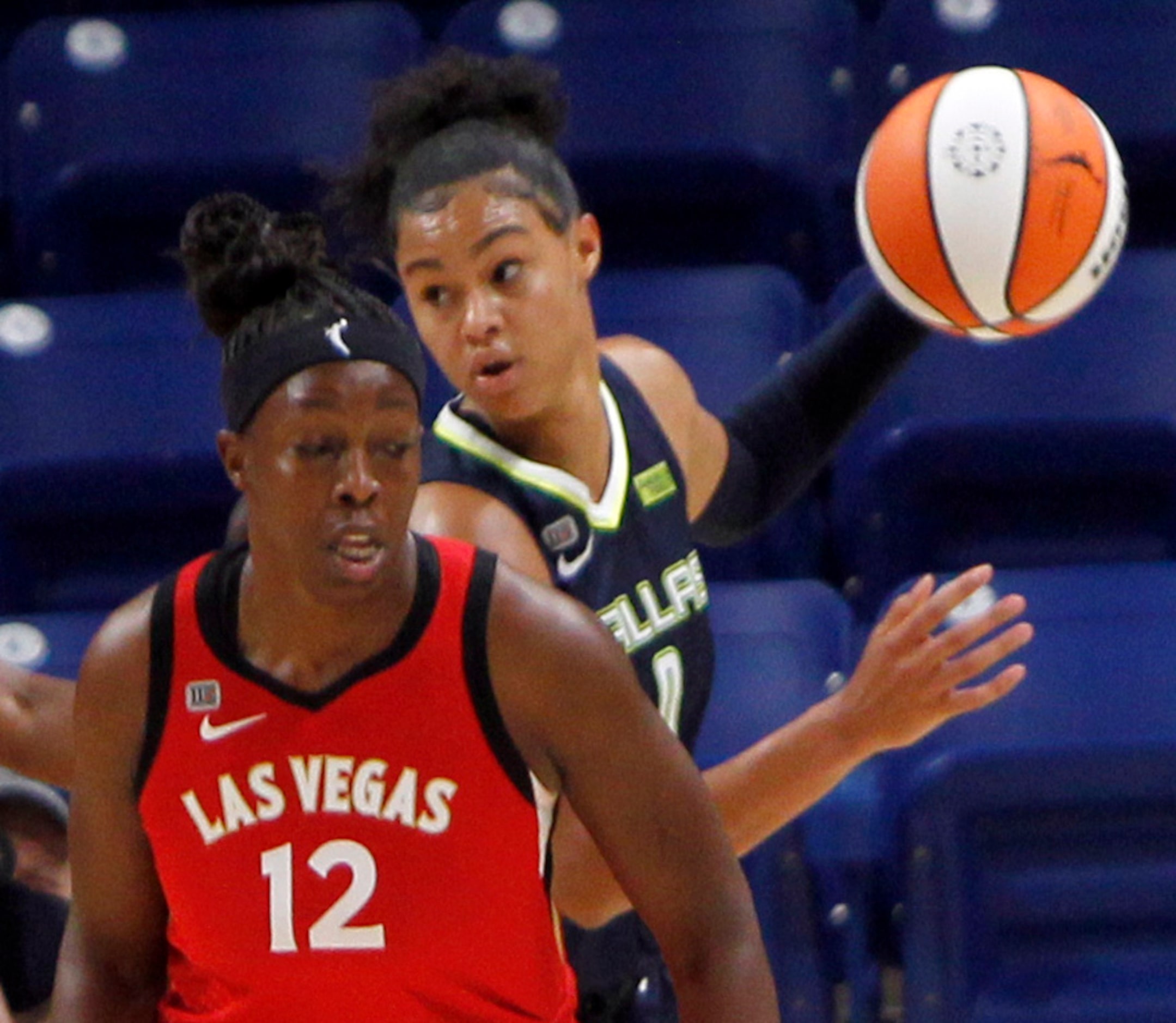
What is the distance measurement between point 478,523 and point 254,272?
0.40 metres

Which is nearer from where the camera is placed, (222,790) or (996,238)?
(222,790)

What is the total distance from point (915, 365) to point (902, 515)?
247 millimetres

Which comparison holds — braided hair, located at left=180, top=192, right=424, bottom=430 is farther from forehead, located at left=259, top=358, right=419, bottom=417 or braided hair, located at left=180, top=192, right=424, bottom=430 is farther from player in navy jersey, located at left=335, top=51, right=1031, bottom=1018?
player in navy jersey, located at left=335, top=51, right=1031, bottom=1018

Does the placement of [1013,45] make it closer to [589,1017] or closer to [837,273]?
[837,273]

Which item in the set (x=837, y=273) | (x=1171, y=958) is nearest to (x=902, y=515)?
(x=837, y=273)

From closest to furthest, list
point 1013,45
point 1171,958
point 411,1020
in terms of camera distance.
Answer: point 411,1020
point 1171,958
point 1013,45

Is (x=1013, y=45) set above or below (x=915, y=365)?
above

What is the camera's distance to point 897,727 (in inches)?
80.8

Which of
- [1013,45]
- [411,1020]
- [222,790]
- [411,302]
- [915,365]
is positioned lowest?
[411,1020]

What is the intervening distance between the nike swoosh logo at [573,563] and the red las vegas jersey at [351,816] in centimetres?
36

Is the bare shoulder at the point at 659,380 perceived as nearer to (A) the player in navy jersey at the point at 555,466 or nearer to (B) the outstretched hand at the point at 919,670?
(A) the player in navy jersey at the point at 555,466

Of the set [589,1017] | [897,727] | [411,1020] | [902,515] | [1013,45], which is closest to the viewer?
[411,1020]

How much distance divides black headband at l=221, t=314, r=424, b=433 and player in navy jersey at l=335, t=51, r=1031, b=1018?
34 centimetres

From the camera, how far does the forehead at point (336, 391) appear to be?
1646 millimetres
